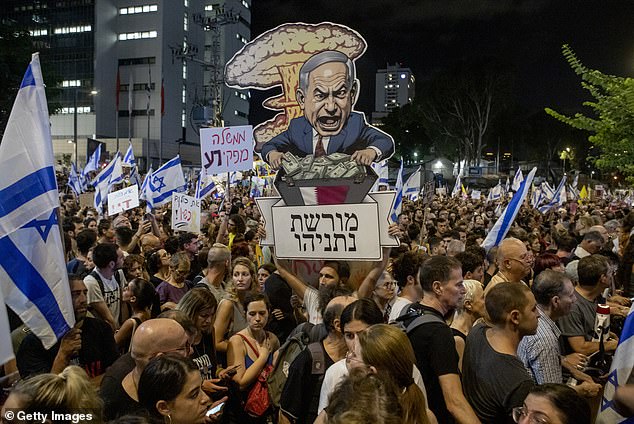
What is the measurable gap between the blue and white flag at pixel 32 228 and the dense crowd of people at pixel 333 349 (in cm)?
37

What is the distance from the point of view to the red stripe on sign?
5.52m

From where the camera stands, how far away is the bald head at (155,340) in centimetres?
320

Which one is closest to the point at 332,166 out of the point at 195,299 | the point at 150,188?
the point at 195,299

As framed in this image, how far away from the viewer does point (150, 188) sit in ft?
44.3

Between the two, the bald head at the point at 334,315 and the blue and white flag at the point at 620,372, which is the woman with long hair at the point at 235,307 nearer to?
the bald head at the point at 334,315

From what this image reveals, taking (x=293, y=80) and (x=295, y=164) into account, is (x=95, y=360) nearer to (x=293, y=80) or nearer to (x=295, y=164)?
(x=295, y=164)

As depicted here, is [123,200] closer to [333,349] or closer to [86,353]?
[86,353]

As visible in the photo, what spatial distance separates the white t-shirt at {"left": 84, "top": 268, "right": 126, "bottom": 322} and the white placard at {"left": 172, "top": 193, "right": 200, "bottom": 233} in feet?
14.7

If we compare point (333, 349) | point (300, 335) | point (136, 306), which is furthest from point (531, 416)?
point (136, 306)

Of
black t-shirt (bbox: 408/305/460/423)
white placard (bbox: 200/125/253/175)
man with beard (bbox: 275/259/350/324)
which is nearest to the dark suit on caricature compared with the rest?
man with beard (bbox: 275/259/350/324)

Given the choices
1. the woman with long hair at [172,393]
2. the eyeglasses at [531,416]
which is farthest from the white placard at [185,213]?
the eyeglasses at [531,416]

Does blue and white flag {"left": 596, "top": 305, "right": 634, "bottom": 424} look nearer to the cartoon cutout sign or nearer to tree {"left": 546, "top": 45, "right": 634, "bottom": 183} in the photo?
the cartoon cutout sign

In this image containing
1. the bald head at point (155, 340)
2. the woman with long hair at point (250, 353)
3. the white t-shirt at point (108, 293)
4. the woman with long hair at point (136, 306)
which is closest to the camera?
the bald head at point (155, 340)

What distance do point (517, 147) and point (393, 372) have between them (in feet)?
221
